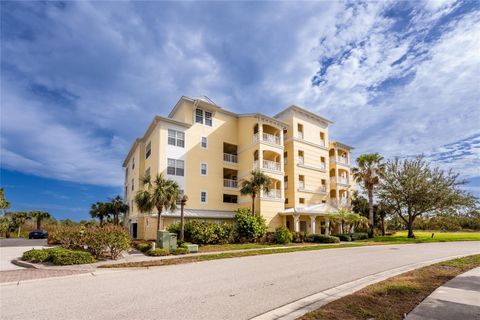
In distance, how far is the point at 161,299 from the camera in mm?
7023

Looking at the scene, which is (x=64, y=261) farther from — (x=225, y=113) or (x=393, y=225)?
(x=393, y=225)

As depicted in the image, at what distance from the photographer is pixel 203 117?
1216 inches

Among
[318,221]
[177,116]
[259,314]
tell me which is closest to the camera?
[259,314]

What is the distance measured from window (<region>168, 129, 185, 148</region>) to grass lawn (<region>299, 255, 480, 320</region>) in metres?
22.9

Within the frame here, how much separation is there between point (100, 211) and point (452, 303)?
133 feet

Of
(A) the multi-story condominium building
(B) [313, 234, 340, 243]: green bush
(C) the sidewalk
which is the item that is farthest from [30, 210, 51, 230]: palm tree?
(C) the sidewalk

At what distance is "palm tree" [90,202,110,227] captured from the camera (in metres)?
38.4

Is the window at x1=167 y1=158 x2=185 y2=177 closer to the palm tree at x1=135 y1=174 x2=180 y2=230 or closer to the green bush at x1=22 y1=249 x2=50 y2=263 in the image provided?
the palm tree at x1=135 y1=174 x2=180 y2=230

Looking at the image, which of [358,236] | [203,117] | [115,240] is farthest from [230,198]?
[115,240]

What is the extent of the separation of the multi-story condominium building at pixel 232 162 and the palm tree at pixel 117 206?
13.2ft

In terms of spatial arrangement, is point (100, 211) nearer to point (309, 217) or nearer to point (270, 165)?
point (270, 165)

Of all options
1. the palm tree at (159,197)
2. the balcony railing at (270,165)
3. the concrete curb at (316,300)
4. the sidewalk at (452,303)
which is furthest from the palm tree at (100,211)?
the sidewalk at (452,303)

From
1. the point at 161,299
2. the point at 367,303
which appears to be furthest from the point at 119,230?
the point at 367,303

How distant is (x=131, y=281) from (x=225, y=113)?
25380 millimetres
